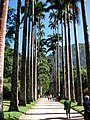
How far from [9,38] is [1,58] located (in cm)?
3017

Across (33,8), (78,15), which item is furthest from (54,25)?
(78,15)

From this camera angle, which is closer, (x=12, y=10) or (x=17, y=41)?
(x=17, y=41)

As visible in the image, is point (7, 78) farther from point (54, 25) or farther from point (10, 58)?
point (54, 25)

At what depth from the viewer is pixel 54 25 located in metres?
74.2

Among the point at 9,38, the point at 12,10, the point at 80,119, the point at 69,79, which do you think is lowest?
the point at 80,119

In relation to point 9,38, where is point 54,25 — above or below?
above

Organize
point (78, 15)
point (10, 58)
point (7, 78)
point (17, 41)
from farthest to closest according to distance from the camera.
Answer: point (7, 78), point (10, 58), point (78, 15), point (17, 41)

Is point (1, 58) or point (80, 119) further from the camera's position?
point (80, 119)

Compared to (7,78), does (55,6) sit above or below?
above

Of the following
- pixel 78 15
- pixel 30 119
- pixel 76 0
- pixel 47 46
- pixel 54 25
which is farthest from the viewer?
pixel 47 46

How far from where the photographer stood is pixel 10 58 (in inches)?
1983

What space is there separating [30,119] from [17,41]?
8421mm

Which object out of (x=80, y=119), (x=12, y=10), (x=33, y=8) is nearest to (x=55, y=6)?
(x=33, y=8)

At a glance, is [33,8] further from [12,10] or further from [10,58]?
[10,58]
